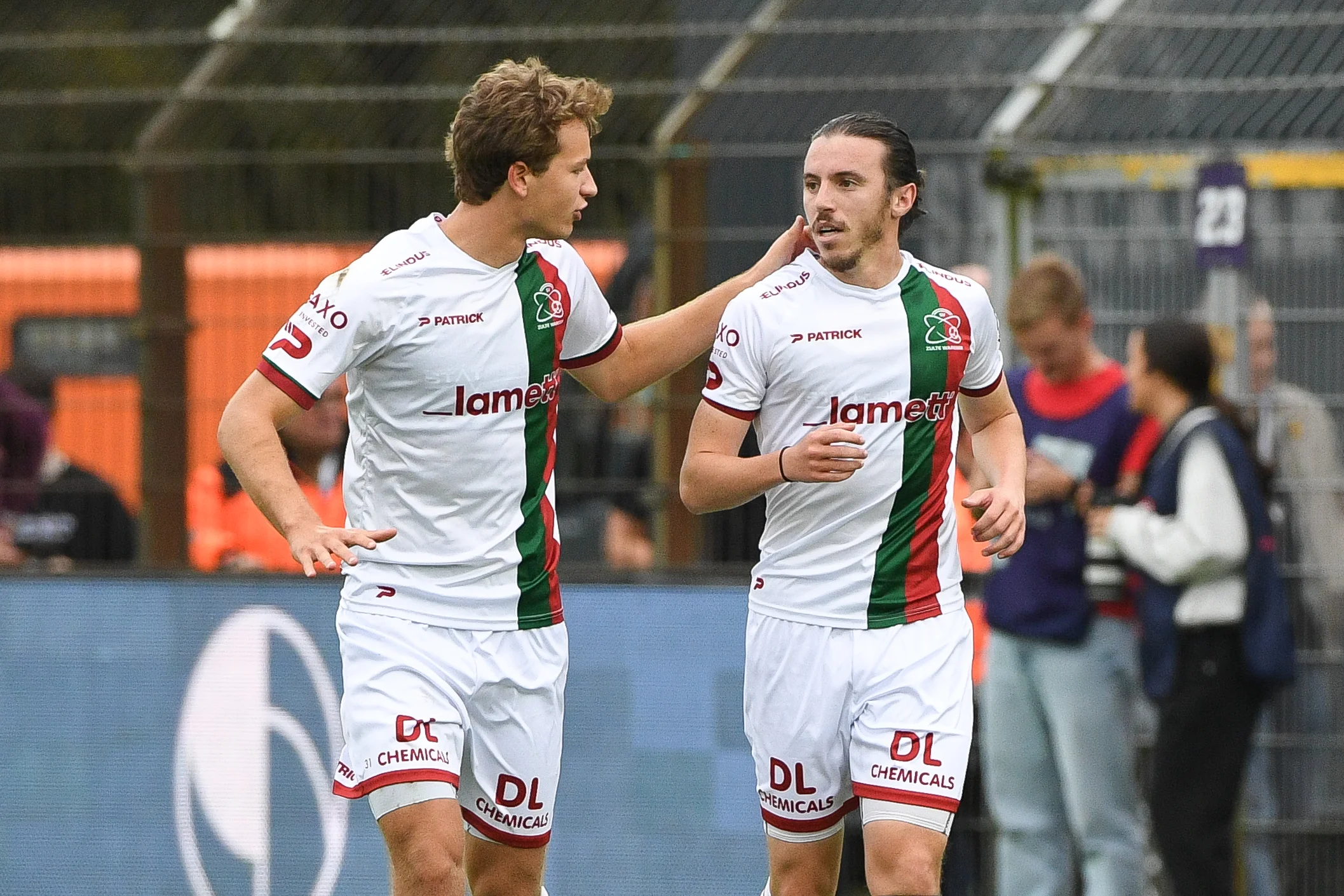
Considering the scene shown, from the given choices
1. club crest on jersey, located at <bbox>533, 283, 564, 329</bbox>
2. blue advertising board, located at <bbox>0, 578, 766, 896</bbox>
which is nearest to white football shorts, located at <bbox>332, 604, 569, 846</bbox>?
club crest on jersey, located at <bbox>533, 283, 564, 329</bbox>

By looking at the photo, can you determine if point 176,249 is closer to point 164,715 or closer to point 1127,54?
point 164,715

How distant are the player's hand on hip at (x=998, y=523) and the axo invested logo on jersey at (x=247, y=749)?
121 inches

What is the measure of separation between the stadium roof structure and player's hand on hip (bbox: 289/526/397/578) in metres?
3.19

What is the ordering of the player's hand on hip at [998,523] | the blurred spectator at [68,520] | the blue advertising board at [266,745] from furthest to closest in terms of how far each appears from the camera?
the blurred spectator at [68,520] < the blue advertising board at [266,745] < the player's hand on hip at [998,523]

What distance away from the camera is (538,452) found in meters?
5.17

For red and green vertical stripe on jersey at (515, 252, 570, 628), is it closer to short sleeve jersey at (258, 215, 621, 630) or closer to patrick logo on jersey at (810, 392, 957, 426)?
short sleeve jersey at (258, 215, 621, 630)

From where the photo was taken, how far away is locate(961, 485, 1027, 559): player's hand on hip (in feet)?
16.0

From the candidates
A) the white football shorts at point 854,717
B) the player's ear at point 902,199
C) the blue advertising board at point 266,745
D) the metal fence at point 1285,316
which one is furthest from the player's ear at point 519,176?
the metal fence at point 1285,316

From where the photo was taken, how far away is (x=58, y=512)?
833 centimetres

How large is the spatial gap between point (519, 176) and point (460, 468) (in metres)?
0.75

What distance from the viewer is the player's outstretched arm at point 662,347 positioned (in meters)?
5.45

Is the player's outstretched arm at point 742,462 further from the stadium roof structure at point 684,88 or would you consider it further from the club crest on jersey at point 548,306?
the stadium roof structure at point 684,88

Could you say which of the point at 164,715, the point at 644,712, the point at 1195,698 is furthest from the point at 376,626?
the point at 1195,698

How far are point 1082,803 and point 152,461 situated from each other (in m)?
3.85
